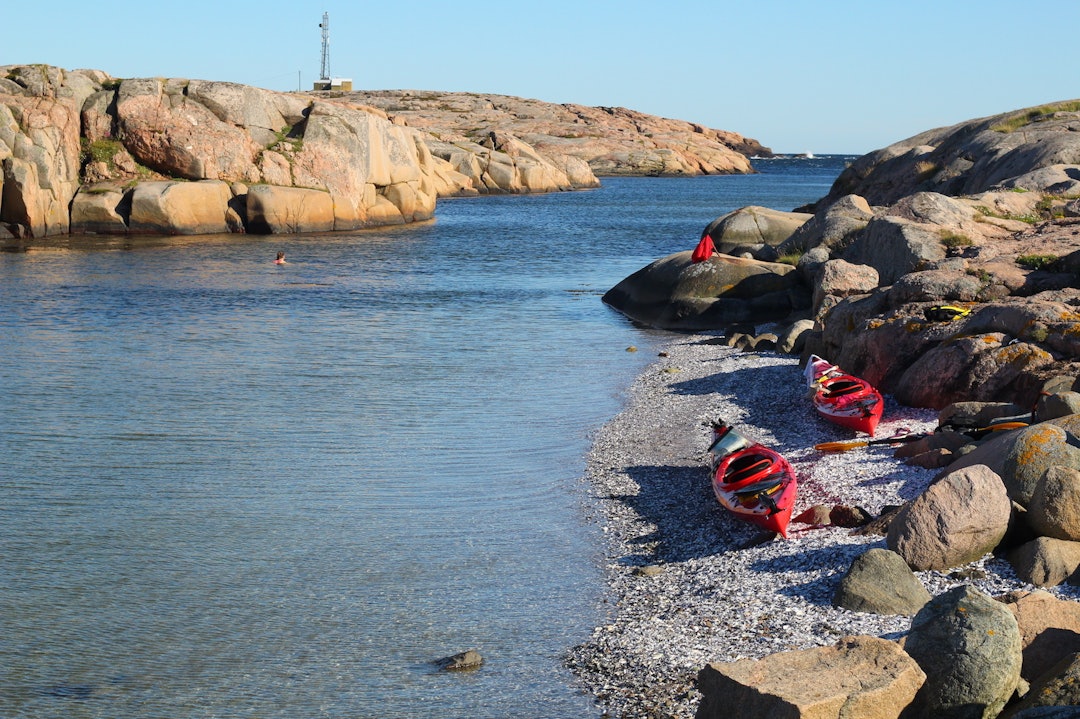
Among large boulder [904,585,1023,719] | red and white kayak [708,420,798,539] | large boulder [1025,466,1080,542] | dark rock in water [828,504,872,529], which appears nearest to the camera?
large boulder [904,585,1023,719]

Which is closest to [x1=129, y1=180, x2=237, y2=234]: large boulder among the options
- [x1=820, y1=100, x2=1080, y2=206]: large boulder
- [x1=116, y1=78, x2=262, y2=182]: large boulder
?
[x1=116, y1=78, x2=262, y2=182]: large boulder

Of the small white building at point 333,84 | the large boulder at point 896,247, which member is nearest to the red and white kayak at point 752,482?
the large boulder at point 896,247

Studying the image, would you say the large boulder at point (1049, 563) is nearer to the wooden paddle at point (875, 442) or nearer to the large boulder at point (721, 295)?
the wooden paddle at point (875, 442)

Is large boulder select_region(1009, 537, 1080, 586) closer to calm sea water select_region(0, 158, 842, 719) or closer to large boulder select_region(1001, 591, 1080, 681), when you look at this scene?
large boulder select_region(1001, 591, 1080, 681)

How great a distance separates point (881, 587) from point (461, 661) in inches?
159

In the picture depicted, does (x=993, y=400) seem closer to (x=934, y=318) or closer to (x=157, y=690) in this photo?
(x=934, y=318)

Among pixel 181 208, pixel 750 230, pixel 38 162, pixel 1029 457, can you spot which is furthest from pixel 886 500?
pixel 181 208

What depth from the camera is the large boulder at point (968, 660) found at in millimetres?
7492

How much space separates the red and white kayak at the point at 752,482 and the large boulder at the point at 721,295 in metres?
15.3

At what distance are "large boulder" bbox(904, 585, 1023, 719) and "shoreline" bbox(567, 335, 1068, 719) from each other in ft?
5.67

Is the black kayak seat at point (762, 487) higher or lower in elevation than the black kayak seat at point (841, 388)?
lower

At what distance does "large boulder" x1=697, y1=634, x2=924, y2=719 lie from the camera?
701 cm

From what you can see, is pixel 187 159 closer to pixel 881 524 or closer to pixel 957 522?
pixel 881 524

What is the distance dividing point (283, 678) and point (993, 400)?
38.8ft
